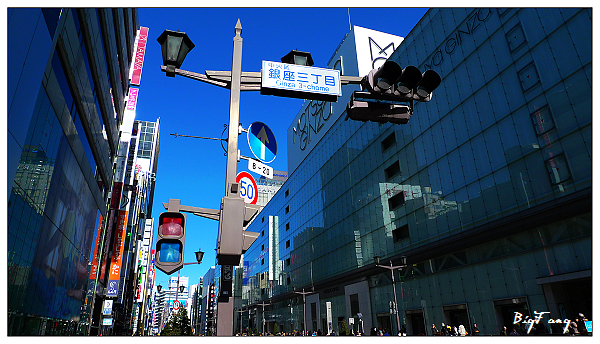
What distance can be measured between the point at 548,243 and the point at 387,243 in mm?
16924

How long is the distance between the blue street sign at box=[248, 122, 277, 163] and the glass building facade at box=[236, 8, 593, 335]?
1154 cm

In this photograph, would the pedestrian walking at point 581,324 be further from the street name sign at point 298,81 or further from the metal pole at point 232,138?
the metal pole at point 232,138

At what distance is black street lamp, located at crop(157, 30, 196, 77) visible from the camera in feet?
18.0

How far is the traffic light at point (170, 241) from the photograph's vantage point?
446 cm

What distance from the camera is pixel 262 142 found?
6.75m

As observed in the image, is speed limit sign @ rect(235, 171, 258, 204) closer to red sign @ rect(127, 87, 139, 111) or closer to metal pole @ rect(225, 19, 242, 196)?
metal pole @ rect(225, 19, 242, 196)

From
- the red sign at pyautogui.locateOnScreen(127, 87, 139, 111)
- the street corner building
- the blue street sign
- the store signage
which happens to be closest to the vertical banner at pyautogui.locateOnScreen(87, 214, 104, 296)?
the street corner building

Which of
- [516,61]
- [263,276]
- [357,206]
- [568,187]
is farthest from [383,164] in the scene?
[263,276]

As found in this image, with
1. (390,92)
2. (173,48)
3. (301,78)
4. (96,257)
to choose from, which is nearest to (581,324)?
(390,92)

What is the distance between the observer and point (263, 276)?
8006cm

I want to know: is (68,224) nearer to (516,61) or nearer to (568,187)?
(568,187)

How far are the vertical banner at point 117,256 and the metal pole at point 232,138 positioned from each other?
40694 mm

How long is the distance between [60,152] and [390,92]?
20.0 metres

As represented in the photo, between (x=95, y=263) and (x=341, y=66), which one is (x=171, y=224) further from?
(x=341, y=66)
